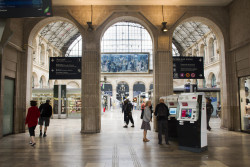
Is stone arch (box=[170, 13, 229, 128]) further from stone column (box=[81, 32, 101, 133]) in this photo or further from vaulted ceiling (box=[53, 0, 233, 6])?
stone column (box=[81, 32, 101, 133])

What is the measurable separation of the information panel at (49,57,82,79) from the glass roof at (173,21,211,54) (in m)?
20.1

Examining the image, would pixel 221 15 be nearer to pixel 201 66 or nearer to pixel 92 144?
pixel 201 66

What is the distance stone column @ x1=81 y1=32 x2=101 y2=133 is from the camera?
30.1 ft

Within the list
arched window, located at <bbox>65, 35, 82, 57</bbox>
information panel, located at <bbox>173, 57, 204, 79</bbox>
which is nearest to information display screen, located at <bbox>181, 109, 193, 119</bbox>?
information panel, located at <bbox>173, 57, 204, 79</bbox>

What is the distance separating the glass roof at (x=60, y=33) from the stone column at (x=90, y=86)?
19.0 m

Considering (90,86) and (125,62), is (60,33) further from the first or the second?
(90,86)

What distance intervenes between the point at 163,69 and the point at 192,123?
4222 millimetres

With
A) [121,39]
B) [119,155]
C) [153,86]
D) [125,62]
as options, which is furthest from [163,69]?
[121,39]

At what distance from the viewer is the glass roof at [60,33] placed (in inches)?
1059

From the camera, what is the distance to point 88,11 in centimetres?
961

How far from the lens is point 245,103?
30.2 feet

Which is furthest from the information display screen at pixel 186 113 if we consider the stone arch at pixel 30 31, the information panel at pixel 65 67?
the stone arch at pixel 30 31

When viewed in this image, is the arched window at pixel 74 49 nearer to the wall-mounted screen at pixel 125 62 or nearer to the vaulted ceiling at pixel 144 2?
the wall-mounted screen at pixel 125 62

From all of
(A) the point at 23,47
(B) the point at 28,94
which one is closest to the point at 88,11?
(A) the point at 23,47
